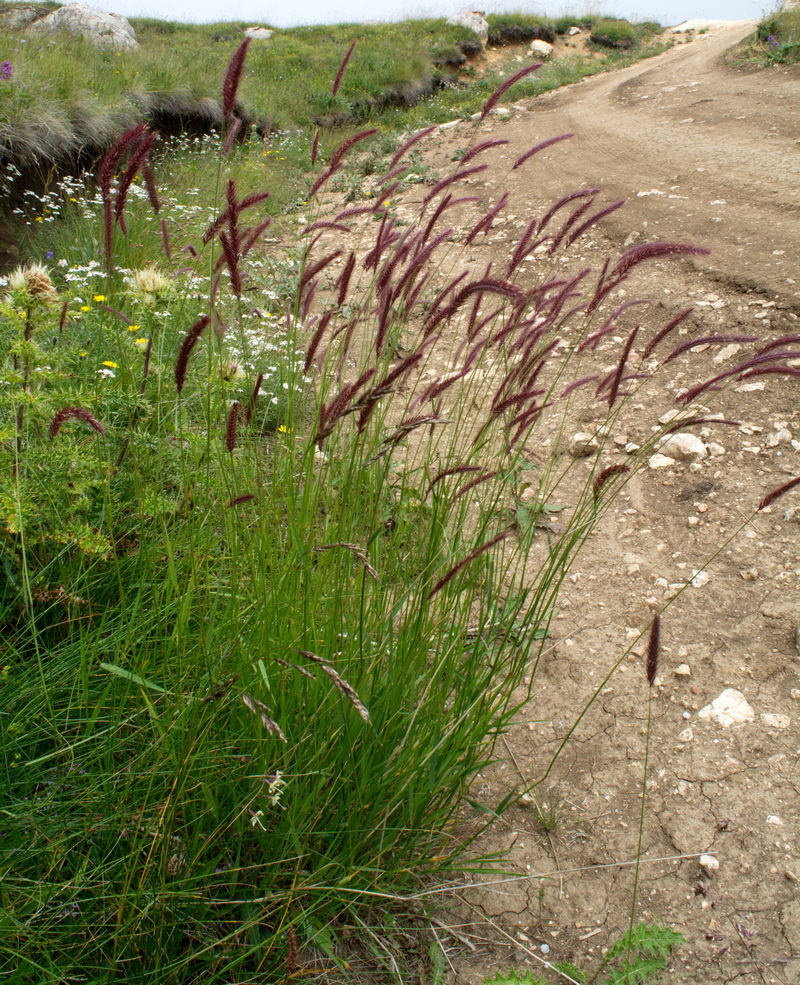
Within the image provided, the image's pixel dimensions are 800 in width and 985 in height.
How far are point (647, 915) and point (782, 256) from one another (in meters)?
4.38

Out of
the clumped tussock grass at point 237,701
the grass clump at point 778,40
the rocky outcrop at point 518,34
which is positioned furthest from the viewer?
the rocky outcrop at point 518,34

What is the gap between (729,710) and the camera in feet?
6.85

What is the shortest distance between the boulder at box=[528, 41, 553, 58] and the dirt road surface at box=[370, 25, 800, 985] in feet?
56.4

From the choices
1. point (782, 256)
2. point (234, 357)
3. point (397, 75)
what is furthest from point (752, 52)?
point (234, 357)

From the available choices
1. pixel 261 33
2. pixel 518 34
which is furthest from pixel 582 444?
pixel 261 33

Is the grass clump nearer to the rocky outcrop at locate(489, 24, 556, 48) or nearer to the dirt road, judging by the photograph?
the dirt road

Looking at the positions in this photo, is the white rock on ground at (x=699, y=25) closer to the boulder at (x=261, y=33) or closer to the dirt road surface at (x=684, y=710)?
the boulder at (x=261, y=33)

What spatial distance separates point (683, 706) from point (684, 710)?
0.02 m

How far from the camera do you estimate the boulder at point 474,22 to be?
61.8 feet

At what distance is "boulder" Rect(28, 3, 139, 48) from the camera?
13.0m

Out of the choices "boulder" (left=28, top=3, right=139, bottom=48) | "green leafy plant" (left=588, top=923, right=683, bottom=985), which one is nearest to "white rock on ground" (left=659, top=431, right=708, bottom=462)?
"green leafy plant" (left=588, top=923, right=683, bottom=985)

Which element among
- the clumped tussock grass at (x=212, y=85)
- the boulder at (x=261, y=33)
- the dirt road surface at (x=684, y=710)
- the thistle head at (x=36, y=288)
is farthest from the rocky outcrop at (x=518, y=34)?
the thistle head at (x=36, y=288)

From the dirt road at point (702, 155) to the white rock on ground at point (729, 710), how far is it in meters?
2.86

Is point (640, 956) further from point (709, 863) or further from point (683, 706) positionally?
point (683, 706)
